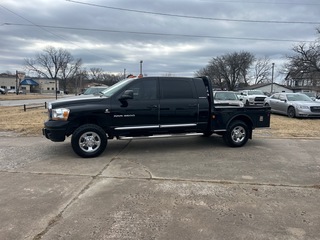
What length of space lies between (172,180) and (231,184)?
3.32ft

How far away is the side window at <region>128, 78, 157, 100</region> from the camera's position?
7027 mm

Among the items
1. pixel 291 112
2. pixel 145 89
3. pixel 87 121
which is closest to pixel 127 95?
pixel 145 89

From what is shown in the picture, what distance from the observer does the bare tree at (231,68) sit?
89375 mm

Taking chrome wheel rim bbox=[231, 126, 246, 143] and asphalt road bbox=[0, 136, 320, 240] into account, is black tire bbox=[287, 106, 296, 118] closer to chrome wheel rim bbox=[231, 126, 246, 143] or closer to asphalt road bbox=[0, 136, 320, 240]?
asphalt road bbox=[0, 136, 320, 240]

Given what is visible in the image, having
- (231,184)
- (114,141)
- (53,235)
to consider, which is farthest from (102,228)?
(114,141)

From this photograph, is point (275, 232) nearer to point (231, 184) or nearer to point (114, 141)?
point (231, 184)

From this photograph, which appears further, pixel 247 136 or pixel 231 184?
pixel 247 136

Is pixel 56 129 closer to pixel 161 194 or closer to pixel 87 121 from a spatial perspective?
pixel 87 121

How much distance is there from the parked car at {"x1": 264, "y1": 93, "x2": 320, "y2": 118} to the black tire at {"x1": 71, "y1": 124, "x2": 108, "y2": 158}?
491 inches

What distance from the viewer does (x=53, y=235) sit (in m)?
3.27

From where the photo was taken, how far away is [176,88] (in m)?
7.46

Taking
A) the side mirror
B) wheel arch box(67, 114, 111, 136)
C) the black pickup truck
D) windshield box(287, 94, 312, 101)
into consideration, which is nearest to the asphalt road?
the black pickup truck

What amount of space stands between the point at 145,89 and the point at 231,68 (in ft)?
288

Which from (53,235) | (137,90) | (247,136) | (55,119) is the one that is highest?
(137,90)
